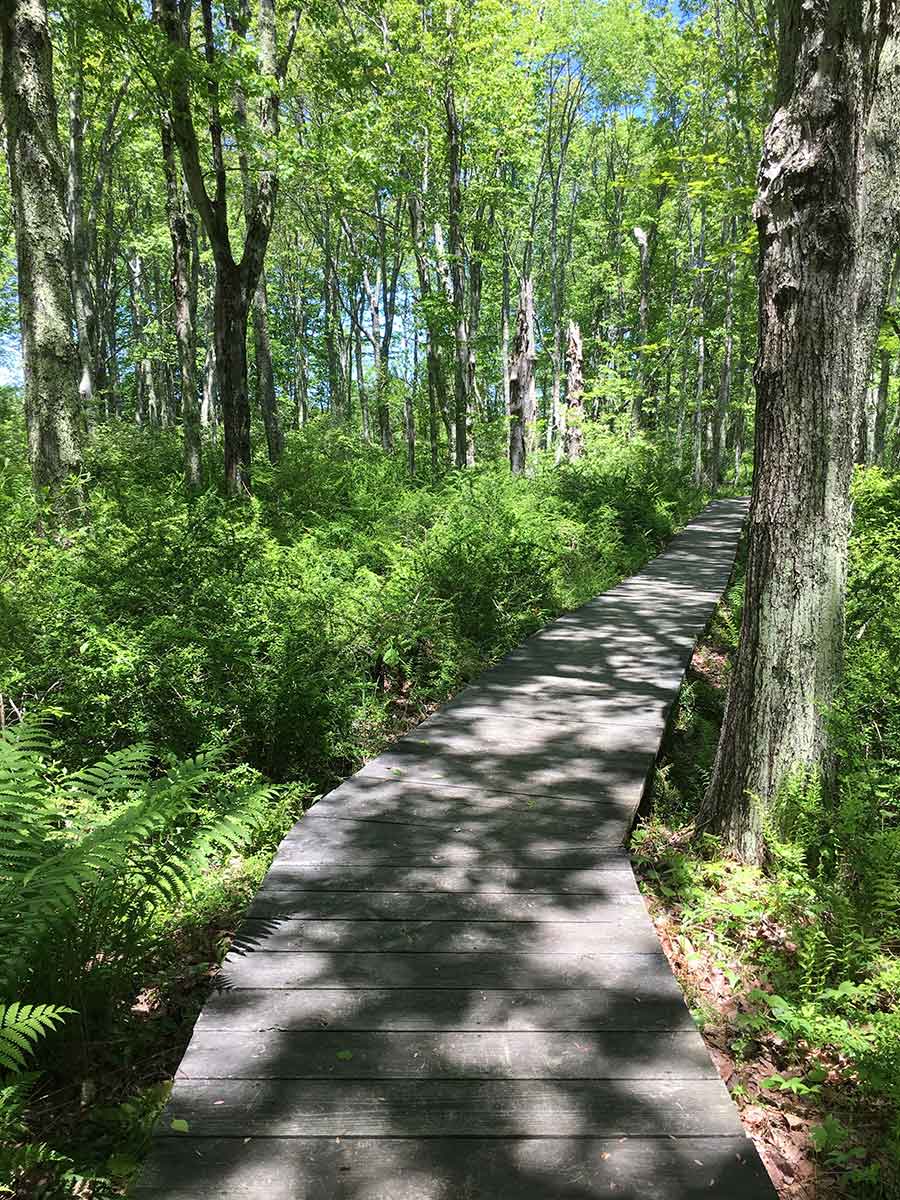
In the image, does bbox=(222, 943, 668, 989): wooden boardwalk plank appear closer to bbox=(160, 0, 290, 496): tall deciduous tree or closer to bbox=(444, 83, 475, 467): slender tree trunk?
bbox=(160, 0, 290, 496): tall deciduous tree

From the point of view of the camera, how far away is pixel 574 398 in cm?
1944

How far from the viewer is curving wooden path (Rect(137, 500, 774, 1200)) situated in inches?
77.2

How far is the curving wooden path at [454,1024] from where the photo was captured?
1961 mm

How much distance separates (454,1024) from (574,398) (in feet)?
60.6

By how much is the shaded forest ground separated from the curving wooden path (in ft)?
1.41

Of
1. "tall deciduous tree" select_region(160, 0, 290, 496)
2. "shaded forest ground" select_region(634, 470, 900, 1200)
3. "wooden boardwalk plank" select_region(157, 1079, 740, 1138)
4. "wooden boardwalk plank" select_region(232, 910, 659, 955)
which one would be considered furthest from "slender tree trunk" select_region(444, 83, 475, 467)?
"wooden boardwalk plank" select_region(157, 1079, 740, 1138)

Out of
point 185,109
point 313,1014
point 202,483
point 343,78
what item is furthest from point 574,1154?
point 343,78

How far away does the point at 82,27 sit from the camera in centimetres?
1079

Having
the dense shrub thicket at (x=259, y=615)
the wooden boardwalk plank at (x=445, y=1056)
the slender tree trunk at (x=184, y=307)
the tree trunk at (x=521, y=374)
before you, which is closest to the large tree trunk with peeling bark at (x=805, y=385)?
the wooden boardwalk plank at (x=445, y=1056)

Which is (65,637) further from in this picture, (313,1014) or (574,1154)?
(574,1154)

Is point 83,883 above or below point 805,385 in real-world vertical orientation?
below

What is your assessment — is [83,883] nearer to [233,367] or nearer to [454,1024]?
[454,1024]

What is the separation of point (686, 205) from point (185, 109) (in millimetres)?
26099

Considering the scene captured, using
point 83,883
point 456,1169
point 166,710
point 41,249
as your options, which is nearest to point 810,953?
point 456,1169
